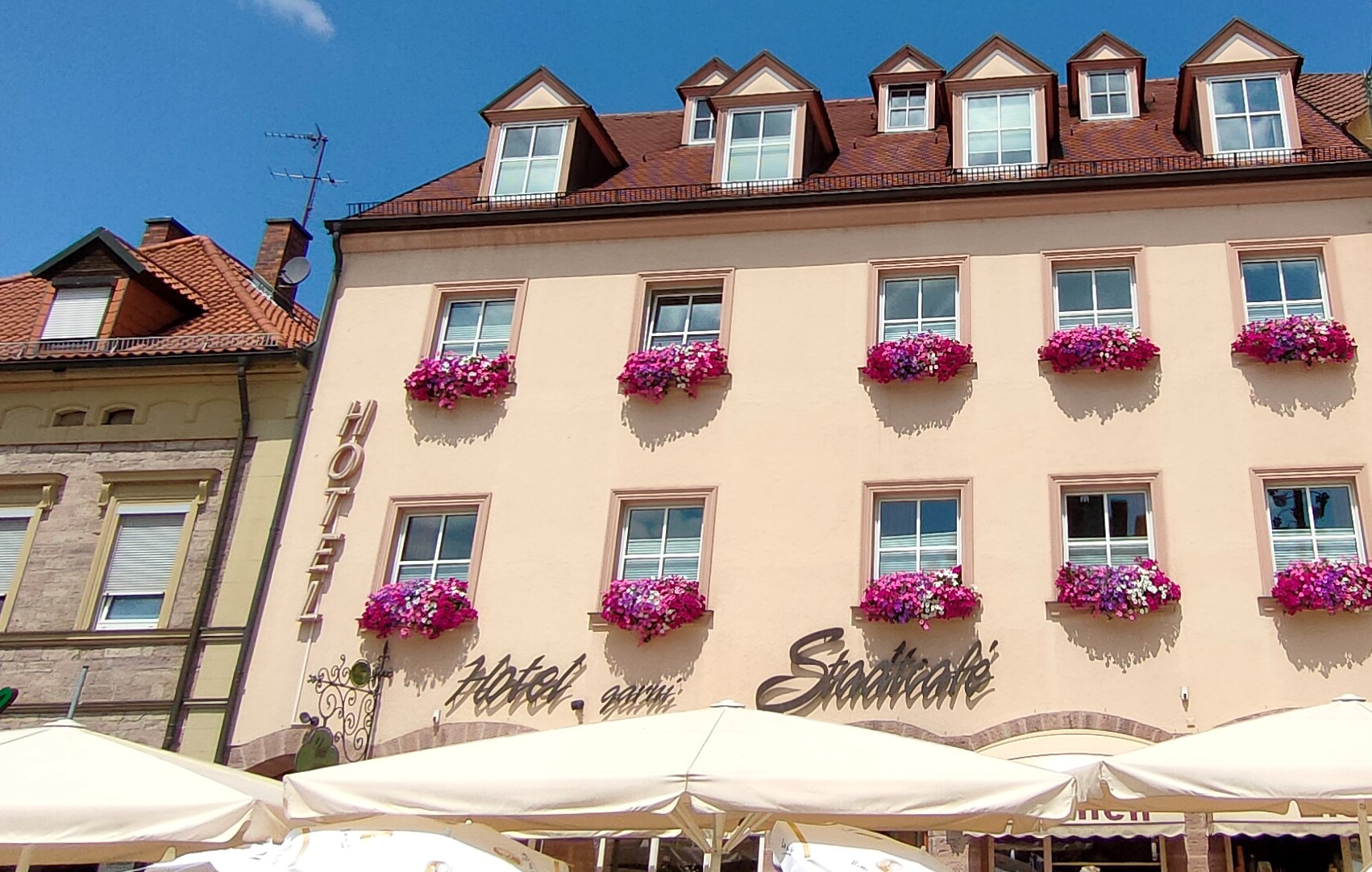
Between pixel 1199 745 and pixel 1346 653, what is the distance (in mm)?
4719

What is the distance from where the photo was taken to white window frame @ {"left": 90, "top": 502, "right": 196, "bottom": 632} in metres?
15.3

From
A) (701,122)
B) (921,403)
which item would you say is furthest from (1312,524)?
(701,122)

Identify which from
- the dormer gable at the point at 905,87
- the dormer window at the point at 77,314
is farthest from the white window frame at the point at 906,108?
the dormer window at the point at 77,314

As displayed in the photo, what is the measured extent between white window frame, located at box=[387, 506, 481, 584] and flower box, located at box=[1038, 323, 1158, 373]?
653 centimetres

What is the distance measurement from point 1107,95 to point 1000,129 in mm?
2796

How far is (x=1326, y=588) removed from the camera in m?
12.1

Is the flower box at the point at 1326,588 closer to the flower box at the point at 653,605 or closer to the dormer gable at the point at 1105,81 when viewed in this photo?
the flower box at the point at 653,605

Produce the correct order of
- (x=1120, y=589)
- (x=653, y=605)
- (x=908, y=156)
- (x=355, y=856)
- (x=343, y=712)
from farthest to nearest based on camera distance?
(x=908, y=156), (x=343, y=712), (x=653, y=605), (x=1120, y=589), (x=355, y=856)

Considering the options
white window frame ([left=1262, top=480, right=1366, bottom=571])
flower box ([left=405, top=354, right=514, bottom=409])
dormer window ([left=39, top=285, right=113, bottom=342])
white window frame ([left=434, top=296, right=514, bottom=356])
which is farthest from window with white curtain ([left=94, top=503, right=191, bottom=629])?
white window frame ([left=1262, top=480, right=1366, bottom=571])

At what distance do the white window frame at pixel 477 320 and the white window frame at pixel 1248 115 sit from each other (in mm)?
8613

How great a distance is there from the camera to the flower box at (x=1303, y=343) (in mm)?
13406

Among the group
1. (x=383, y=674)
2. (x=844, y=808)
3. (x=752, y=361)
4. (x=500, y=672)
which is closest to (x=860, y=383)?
(x=752, y=361)

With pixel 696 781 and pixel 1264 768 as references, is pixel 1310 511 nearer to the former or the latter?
pixel 1264 768

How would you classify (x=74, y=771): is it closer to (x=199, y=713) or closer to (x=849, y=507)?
(x=199, y=713)
